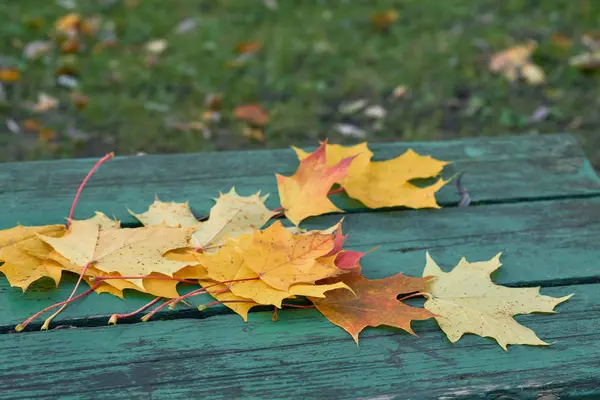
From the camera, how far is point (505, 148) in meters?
1.73

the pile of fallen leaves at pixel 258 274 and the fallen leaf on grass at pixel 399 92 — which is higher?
the pile of fallen leaves at pixel 258 274

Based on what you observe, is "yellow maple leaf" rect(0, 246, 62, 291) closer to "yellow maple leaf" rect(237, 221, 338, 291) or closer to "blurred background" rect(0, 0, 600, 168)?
"yellow maple leaf" rect(237, 221, 338, 291)

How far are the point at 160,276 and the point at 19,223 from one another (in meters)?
0.36

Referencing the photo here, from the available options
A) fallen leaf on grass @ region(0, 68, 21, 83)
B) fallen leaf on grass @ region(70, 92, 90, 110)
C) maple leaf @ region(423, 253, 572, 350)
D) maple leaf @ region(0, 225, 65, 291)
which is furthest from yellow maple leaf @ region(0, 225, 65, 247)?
fallen leaf on grass @ region(0, 68, 21, 83)

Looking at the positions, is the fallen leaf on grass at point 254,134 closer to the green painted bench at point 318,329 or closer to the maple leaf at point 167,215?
the green painted bench at point 318,329

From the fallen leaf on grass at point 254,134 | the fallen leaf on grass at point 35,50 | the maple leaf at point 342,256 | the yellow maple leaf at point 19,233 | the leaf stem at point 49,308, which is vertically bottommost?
the fallen leaf on grass at point 254,134

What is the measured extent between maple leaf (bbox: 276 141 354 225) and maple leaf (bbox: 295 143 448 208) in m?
0.08

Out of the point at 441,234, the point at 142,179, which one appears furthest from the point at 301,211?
the point at 142,179

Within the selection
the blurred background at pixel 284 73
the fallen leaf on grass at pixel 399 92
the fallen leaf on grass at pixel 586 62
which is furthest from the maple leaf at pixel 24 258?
the fallen leaf on grass at pixel 586 62

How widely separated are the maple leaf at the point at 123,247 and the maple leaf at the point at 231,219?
0.04m

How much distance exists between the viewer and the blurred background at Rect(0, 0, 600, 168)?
2.85m

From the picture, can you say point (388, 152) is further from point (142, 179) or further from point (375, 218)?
point (142, 179)

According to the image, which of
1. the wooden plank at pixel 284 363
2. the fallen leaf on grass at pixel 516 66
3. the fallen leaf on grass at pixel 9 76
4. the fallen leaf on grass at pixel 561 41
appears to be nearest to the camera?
the wooden plank at pixel 284 363

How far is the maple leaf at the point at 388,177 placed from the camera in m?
1.47
